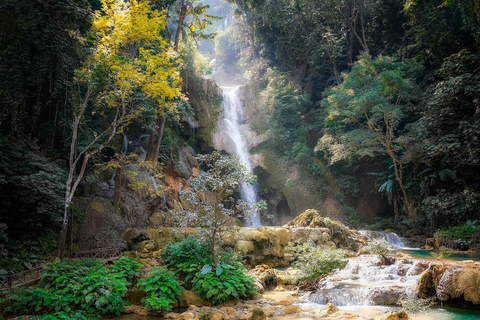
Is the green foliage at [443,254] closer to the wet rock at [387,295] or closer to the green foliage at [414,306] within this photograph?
the wet rock at [387,295]

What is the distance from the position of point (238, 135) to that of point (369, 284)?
16969 mm

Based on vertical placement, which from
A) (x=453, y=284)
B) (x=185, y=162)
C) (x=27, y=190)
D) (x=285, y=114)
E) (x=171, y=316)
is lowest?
(x=171, y=316)

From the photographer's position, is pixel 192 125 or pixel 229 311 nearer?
pixel 229 311

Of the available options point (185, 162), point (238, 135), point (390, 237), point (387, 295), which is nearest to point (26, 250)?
point (185, 162)

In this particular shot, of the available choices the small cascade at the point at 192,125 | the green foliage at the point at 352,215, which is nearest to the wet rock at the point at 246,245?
the green foliage at the point at 352,215

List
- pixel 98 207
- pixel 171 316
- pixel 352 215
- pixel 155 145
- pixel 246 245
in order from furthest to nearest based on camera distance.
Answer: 1. pixel 352 215
2. pixel 155 145
3. pixel 98 207
4. pixel 246 245
5. pixel 171 316

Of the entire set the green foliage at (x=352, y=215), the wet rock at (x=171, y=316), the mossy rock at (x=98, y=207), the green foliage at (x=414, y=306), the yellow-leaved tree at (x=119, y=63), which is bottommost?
the wet rock at (x=171, y=316)

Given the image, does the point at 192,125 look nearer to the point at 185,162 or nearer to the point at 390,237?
the point at 185,162

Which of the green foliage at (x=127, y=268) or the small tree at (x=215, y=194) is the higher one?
the small tree at (x=215, y=194)

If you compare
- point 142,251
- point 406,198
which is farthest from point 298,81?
point 142,251

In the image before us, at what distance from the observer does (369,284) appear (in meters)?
7.50

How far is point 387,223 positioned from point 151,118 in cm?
1443

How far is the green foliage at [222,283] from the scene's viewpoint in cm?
644

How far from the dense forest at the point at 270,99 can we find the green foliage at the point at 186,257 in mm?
2873
